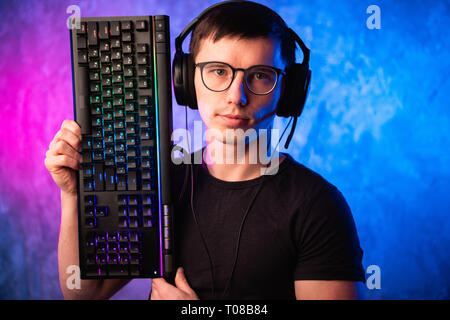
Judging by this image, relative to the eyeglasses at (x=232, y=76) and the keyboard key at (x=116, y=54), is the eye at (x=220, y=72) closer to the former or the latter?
the eyeglasses at (x=232, y=76)

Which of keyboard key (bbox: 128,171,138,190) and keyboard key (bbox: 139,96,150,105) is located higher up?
keyboard key (bbox: 139,96,150,105)

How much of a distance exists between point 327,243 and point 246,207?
7.7 inches

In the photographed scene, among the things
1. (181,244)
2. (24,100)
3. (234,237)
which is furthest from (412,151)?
(24,100)

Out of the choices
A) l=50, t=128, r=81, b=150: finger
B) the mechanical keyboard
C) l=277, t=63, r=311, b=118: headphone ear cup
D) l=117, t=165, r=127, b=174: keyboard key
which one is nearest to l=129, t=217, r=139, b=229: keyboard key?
the mechanical keyboard

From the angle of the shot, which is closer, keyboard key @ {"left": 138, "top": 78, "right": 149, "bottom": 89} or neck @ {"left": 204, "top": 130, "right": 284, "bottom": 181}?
keyboard key @ {"left": 138, "top": 78, "right": 149, "bottom": 89}

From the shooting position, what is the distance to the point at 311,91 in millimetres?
926

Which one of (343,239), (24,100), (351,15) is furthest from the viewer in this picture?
(24,100)

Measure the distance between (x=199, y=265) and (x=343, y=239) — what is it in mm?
329

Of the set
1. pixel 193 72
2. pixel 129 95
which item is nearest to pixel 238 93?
pixel 193 72

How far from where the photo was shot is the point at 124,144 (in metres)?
0.72

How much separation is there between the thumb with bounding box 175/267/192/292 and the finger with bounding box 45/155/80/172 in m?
0.33

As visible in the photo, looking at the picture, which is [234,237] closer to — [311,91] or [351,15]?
[311,91]

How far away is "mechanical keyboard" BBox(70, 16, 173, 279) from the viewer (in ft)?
2.30

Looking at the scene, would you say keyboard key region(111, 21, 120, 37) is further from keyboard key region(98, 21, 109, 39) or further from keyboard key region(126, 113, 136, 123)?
keyboard key region(126, 113, 136, 123)
